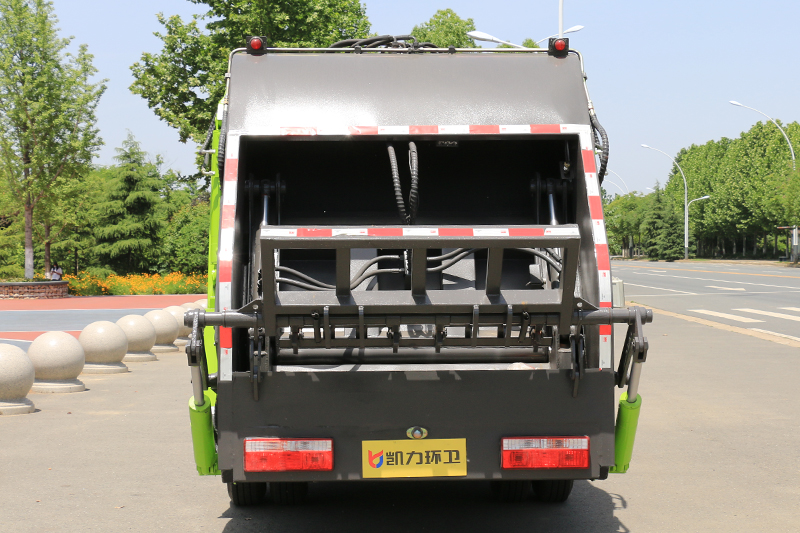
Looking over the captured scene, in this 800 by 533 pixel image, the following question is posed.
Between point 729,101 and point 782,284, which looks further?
point 729,101

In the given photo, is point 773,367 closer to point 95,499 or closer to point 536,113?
point 536,113

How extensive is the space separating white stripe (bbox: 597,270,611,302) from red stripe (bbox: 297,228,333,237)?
1347mm

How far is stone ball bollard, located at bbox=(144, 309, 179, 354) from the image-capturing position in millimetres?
14234

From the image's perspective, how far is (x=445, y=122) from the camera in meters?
4.66

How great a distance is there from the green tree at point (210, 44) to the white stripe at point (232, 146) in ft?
69.0

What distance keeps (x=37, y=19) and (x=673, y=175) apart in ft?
323

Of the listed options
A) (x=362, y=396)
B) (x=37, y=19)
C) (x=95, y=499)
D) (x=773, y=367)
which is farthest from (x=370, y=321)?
(x=37, y=19)

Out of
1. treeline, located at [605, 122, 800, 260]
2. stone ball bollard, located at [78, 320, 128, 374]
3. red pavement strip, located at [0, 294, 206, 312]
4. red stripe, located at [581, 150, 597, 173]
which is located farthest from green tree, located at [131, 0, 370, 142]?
treeline, located at [605, 122, 800, 260]

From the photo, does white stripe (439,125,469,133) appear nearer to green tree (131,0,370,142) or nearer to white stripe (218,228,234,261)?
white stripe (218,228,234,261)

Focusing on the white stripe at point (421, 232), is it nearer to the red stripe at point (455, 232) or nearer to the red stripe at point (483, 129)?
the red stripe at point (455, 232)

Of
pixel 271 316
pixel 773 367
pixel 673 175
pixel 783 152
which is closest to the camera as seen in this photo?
pixel 271 316

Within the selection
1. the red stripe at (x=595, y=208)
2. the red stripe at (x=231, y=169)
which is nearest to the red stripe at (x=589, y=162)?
the red stripe at (x=595, y=208)

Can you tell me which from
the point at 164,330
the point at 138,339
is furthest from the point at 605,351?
the point at 164,330

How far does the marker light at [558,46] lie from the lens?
15.9ft
